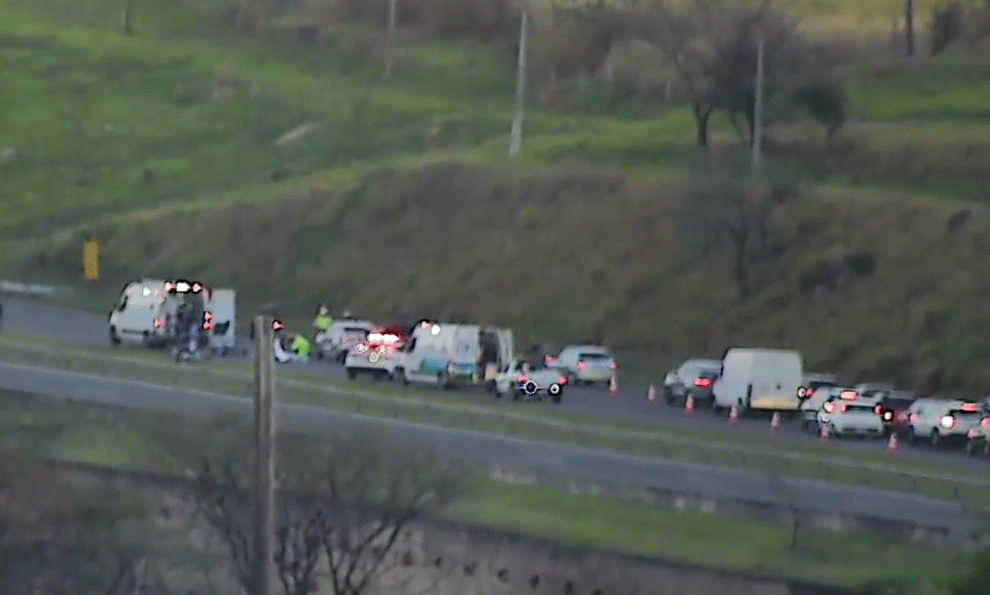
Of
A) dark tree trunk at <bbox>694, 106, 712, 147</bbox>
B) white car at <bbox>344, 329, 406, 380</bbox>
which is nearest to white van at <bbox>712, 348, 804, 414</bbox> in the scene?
white car at <bbox>344, 329, 406, 380</bbox>

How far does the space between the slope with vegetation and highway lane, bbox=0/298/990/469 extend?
7298mm

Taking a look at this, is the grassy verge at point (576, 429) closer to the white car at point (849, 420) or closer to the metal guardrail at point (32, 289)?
the white car at point (849, 420)

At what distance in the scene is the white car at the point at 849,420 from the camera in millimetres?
42431

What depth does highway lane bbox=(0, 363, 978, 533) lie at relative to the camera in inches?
1260

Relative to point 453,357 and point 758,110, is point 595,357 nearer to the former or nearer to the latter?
point 453,357

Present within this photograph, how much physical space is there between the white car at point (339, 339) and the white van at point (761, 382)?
372 inches

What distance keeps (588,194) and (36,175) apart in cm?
2561

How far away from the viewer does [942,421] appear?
41.6m

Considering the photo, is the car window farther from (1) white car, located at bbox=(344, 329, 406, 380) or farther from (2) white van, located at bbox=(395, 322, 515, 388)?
(2) white van, located at bbox=(395, 322, 515, 388)

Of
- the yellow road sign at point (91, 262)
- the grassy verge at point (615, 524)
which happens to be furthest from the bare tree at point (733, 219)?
the grassy verge at point (615, 524)

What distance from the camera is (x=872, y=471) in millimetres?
33188

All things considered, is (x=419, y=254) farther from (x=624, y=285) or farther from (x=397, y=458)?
(x=397, y=458)

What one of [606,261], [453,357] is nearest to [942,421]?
[453,357]

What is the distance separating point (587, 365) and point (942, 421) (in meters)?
11.7
